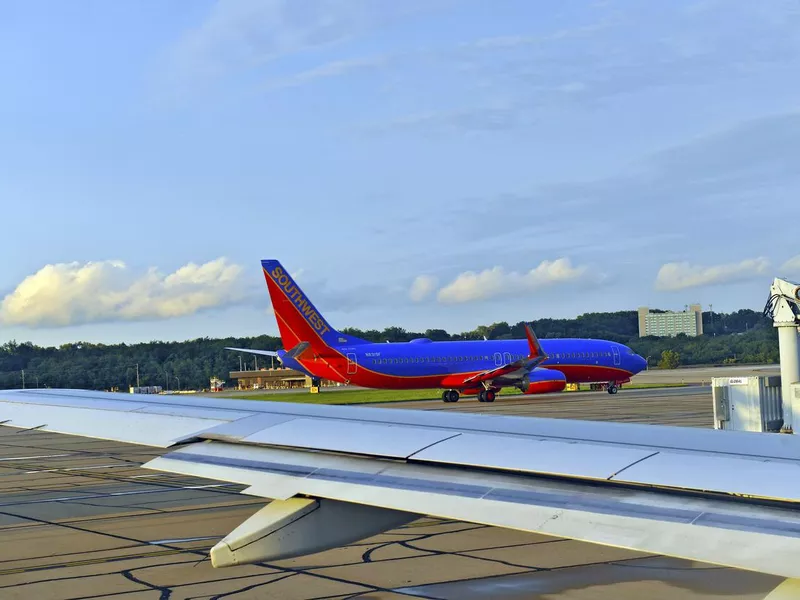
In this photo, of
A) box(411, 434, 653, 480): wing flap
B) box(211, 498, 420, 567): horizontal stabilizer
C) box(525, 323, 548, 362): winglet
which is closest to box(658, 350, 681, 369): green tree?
box(525, 323, 548, 362): winglet

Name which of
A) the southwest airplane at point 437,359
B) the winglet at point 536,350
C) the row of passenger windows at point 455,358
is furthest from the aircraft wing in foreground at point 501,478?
the winglet at point 536,350

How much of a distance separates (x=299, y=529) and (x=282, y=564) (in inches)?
229

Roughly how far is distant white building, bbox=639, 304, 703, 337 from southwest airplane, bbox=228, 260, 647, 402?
59720 millimetres

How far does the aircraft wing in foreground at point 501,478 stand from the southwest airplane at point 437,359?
39.3 m

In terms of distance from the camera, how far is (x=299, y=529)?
4527mm

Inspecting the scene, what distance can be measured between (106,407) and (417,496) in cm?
398

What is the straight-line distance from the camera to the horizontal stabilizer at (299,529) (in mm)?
4402

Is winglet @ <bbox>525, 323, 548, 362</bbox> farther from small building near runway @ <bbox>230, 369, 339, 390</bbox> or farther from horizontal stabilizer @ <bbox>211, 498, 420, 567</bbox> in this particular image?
small building near runway @ <bbox>230, 369, 339, 390</bbox>

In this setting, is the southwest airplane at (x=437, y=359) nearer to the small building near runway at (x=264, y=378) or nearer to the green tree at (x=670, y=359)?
the small building near runway at (x=264, y=378)

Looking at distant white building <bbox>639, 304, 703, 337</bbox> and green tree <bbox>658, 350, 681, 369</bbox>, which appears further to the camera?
distant white building <bbox>639, 304, 703, 337</bbox>

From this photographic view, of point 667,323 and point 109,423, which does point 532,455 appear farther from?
point 667,323

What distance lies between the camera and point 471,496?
13.4 feet

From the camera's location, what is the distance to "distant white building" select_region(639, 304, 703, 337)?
4279 inches

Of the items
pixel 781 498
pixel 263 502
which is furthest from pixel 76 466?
pixel 781 498
